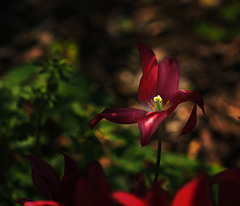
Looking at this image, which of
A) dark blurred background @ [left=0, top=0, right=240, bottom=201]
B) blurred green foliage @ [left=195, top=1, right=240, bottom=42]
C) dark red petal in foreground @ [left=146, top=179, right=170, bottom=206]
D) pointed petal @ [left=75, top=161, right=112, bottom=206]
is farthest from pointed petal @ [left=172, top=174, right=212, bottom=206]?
blurred green foliage @ [left=195, top=1, right=240, bottom=42]

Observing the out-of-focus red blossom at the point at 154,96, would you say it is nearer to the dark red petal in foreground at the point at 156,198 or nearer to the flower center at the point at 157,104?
the flower center at the point at 157,104

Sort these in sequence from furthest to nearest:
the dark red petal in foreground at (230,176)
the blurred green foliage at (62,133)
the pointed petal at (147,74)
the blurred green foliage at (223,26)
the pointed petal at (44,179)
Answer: the blurred green foliage at (223,26) → the blurred green foliage at (62,133) → the pointed petal at (147,74) → the pointed petal at (44,179) → the dark red petal in foreground at (230,176)

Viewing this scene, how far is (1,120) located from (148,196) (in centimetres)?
135

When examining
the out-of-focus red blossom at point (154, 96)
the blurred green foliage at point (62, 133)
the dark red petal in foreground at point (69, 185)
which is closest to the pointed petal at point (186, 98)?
the out-of-focus red blossom at point (154, 96)

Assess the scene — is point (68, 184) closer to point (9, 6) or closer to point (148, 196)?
point (148, 196)

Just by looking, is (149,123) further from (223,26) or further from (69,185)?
(223,26)

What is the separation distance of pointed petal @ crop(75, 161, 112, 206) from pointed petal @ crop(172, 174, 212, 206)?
Result: 140 millimetres

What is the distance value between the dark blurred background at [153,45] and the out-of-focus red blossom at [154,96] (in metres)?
1.34

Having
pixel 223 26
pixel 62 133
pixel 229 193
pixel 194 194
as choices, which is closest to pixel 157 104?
pixel 229 193

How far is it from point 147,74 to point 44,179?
441mm

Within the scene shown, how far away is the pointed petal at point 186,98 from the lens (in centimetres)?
92

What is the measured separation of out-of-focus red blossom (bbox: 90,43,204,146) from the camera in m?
0.93

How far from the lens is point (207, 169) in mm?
1736

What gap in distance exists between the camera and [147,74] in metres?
1.06
